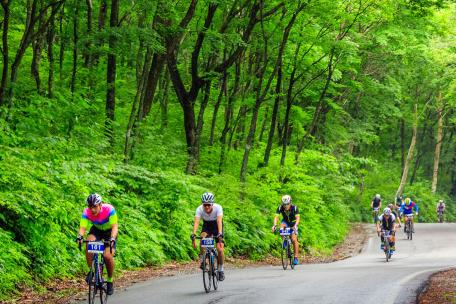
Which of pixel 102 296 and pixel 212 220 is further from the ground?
pixel 212 220

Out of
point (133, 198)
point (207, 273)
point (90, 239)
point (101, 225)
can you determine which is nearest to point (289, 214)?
point (133, 198)

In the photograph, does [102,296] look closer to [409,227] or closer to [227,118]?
[227,118]

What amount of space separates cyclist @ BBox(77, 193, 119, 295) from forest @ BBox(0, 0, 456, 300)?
1.75 metres

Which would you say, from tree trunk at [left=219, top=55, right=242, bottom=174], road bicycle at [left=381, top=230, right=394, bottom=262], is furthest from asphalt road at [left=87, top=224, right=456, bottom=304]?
tree trunk at [left=219, top=55, right=242, bottom=174]

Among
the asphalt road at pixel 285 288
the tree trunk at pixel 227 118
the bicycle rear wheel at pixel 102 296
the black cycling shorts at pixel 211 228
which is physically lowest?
the asphalt road at pixel 285 288

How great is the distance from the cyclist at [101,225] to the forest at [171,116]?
68.9 inches

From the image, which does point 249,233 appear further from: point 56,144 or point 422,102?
point 422,102

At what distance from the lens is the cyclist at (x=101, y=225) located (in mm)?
11508

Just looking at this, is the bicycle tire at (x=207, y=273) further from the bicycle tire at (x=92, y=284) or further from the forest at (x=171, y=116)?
the bicycle tire at (x=92, y=284)

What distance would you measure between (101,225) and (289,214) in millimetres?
10136

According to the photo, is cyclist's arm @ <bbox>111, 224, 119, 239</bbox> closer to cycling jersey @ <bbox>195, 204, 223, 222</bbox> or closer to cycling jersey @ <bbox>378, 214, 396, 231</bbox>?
cycling jersey @ <bbox>195, 204, 223, 222</bbox>

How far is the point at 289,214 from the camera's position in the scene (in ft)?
70.1

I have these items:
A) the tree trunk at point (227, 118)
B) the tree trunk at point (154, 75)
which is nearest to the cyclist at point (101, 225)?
the tree trunk at point (154, 75)

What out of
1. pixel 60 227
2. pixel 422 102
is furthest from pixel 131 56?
pixel 422 102
